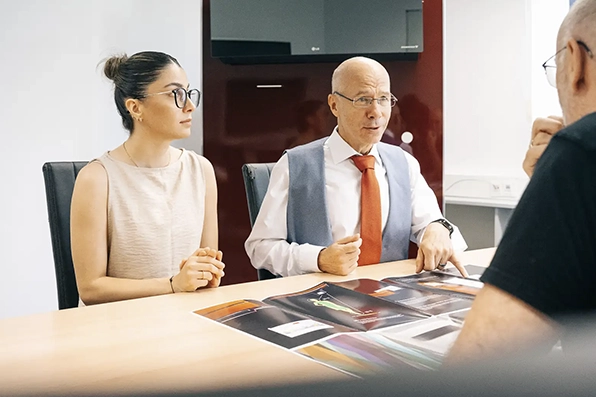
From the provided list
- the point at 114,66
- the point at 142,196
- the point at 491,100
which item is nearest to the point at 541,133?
the point at 142,196

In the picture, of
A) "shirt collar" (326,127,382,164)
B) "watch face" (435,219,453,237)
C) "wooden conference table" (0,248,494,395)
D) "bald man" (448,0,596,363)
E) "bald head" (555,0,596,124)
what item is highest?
"bald head" (555,0,596,124)

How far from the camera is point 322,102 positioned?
11.6ft

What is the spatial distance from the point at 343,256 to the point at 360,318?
1.50 feet

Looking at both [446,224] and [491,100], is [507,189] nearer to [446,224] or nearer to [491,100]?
[491,100]

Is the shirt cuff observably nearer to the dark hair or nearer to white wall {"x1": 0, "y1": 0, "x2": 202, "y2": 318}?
the dark hair

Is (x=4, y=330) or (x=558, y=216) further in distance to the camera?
(x=4, y=330)

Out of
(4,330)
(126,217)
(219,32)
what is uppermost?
(219,32)

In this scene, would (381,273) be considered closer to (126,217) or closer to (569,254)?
(126,217)

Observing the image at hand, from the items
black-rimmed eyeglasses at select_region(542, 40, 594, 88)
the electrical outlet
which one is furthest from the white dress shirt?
the electrical outlet

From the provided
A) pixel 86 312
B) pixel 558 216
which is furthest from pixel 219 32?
pixel 558 216

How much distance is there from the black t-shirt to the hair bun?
63.0 inches

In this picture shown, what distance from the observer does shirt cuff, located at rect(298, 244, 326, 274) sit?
173cm

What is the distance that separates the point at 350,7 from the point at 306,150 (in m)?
1.59

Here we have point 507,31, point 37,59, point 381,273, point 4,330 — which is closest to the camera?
point 4,330
